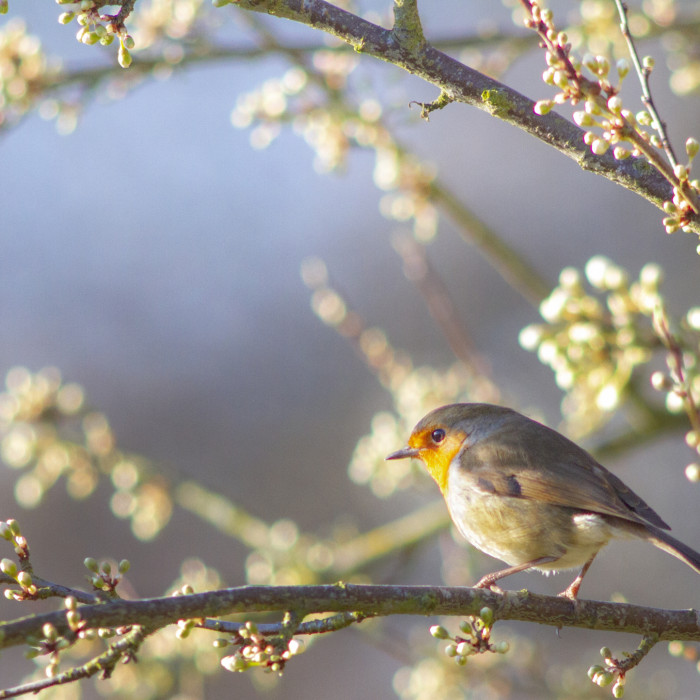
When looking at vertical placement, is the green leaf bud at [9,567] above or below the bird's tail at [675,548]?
above

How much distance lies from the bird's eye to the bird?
6.1 inches

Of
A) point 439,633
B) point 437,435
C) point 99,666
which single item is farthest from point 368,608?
point 437,435

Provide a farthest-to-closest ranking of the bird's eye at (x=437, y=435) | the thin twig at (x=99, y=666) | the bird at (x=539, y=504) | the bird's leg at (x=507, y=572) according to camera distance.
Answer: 1. the bird's eye at (x=437, y=435)
2. the bird at (x=539, y=504)
3. the bird's leg at (x=507, y=572)
4. the thin twig at (x=99, y=666)

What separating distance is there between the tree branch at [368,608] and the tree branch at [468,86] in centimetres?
96

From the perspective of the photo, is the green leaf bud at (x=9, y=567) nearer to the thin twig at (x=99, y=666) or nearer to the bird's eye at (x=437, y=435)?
the thin twig at (x=99, y=666)

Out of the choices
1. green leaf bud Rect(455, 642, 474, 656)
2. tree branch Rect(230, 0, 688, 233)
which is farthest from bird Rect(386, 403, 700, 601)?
tree branch Rect(230, 0, 688, 233)

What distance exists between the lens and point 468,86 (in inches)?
71.2

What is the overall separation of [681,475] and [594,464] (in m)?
5.84

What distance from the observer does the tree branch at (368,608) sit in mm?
1498

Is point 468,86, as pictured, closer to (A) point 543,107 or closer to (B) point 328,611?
(A) point 543,107

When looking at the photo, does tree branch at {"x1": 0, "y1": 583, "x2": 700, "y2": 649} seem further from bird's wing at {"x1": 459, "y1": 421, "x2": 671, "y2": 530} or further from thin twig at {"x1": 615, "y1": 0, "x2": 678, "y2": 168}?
thin twig at {"x1": 615, "y1": 0, "x2": 678, "y2": 168}

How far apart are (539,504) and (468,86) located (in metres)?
1.50

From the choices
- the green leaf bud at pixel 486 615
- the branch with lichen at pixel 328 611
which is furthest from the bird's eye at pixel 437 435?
the green leaf bud at pixel 486 615

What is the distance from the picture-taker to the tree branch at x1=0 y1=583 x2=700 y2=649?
4.91 ft
